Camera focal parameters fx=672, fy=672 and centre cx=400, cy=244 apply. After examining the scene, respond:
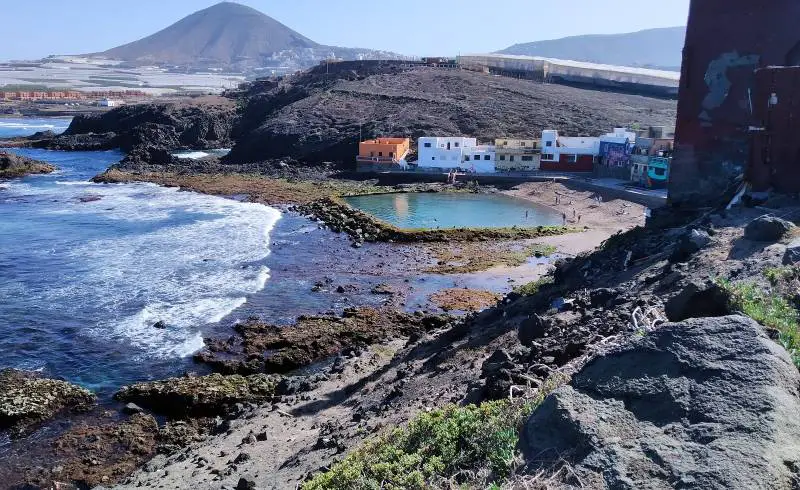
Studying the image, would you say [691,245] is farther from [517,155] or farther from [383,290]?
[517,155]

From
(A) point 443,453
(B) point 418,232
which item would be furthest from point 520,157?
(A) point 443,453

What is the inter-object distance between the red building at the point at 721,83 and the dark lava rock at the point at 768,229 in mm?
3969

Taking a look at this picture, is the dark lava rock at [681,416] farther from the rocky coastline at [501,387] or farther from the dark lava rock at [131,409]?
the dark lava rock at [131,409]

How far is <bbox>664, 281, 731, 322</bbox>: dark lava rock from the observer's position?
748 centimetres

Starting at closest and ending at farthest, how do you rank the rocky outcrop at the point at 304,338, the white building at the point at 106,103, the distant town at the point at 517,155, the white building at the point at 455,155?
the rocky outcrop at the point at 304,338 → the distant town at the point at 517,155 → the white building at the point at 455,155 → the white building at the point at 106,103

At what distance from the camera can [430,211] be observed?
42.5m

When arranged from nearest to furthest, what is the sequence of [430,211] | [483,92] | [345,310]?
[345,310], [430,211], [483,92]

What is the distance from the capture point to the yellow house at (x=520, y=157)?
54.7 meters

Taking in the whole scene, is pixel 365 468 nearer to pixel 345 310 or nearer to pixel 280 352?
pixel 280 352

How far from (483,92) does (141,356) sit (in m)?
64.3

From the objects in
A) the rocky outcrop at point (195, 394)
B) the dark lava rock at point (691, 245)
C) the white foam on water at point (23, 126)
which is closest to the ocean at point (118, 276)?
the rocky outcrop at point (195, 394)

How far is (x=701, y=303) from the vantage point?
7.59 meters

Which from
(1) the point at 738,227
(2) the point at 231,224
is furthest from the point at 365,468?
(2) the point at 231,224

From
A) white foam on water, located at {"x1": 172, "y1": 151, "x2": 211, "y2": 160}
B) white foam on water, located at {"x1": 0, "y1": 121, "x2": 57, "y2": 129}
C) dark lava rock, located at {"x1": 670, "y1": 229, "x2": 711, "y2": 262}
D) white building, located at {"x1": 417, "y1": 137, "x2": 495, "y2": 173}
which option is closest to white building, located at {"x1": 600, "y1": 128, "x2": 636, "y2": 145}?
white building, located at {"x1": 417, "y1": 137, "x2": 495, "y2": 173}
